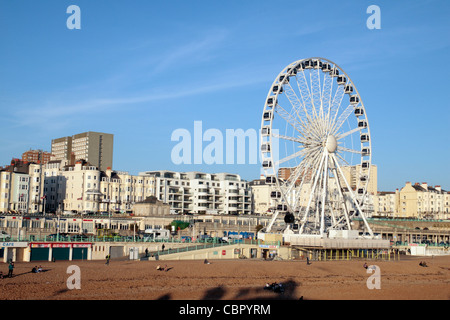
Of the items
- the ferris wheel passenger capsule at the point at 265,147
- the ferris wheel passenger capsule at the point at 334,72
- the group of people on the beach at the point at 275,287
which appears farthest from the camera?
the ferris wheel passenger capsule at the point at 334,72

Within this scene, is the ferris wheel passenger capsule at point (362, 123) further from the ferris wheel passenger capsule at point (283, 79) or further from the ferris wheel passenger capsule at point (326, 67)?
the ferris wheel passenger capsule at point (283, 79)

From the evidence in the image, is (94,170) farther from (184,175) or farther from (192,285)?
(192,285)

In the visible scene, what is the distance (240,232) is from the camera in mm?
95312

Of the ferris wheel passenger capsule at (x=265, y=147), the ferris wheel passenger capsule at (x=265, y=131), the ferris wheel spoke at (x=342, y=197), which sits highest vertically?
the ferris wheel passenger capsule at (x=265, y=131)

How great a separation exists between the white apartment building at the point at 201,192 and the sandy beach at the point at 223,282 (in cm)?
7842

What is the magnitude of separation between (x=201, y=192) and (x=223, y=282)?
91.3 metres

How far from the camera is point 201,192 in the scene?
133m

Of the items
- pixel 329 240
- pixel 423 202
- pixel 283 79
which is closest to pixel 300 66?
pixel 283 79

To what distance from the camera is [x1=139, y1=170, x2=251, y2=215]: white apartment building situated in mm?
130875

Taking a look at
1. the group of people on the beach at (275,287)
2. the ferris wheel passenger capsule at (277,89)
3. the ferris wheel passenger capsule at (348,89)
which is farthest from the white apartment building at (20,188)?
the group of people on the beach at (275,287)

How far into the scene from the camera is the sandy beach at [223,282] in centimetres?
3697
